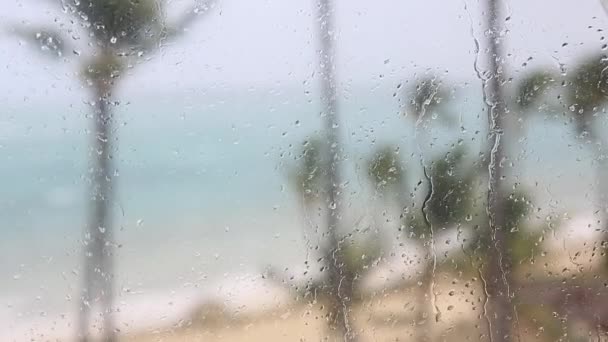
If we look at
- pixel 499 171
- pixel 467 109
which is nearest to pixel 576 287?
pixel 499 171

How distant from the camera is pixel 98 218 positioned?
914mm

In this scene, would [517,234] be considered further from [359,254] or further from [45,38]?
[45,38]

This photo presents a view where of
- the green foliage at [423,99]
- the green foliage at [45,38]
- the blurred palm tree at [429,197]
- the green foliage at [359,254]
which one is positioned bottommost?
the green foliage at [359,254]

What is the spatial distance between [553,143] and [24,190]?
2.76ft

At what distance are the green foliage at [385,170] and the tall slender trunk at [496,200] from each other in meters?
0.16

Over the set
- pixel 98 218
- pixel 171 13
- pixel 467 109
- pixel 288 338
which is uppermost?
pixel 171 13

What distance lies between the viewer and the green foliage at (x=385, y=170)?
1001mm

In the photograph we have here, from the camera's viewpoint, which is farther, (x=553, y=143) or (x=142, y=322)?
(x=553, y=143)

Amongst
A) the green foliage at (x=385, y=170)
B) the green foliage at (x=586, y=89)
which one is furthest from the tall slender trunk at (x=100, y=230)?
the green foliage at (x=586, y=89)

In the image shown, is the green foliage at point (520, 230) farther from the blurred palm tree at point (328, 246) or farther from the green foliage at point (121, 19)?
the green foliage at point (121, 19)

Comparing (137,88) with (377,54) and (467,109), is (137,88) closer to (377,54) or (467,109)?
(377,54)

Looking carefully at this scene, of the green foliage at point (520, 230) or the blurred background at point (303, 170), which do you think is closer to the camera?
the blurred background at point (303, 170)

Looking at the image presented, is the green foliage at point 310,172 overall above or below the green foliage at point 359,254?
above

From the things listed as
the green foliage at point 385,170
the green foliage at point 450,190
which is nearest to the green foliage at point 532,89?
the green foliage at point 450,190
